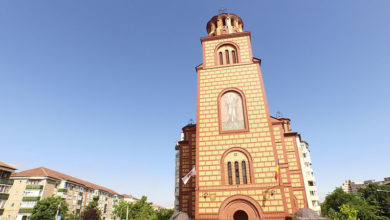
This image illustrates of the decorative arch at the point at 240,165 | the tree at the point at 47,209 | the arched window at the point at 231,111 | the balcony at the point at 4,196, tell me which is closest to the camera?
the decorative arch at the point at 240,165

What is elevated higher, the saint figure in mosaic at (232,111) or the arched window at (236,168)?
the saint figure in mosaic at (232,111)

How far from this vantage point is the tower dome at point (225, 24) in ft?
78.6

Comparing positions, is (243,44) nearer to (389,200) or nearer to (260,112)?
(260,112)

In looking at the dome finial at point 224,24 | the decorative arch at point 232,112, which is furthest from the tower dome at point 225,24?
the decorative arch at point 232,112

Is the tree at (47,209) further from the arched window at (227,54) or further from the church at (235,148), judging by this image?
the arched window at (227,54)

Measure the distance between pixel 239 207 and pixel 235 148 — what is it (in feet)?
14.2

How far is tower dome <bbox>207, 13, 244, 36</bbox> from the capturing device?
24.0m

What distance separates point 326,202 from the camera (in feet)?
146

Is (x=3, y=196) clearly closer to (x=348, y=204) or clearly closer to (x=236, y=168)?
(x=236, y=168)

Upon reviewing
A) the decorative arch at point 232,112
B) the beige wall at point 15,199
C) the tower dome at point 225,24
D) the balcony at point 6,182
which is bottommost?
the beige wall at point 15,199

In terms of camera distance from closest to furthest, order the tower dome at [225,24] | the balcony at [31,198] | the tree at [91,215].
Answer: the tower dome at [225,24] < the balcony at [31,198] < the tree at [91,215]

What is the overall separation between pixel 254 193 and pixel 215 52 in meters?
→ 13.6

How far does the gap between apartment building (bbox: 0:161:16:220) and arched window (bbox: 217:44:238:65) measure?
38.5 meters

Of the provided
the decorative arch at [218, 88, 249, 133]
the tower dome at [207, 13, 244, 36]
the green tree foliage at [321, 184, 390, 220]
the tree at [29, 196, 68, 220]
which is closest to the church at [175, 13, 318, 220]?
the decorative arch at [218, 88, 249, 133]
